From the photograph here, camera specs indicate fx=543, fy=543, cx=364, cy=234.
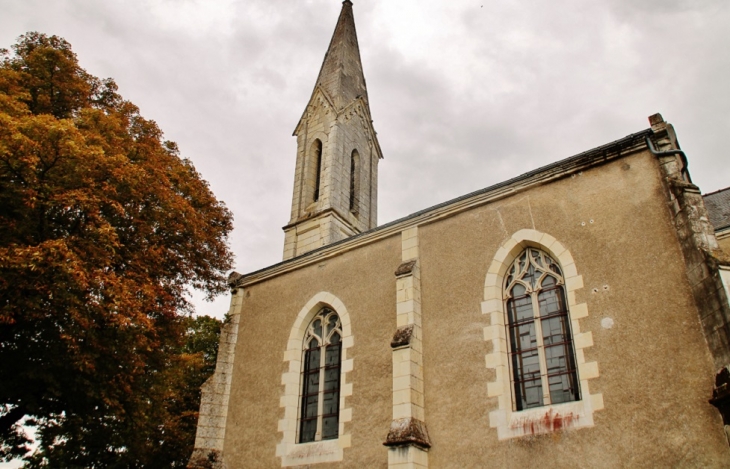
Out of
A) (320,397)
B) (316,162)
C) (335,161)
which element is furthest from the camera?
(316,162)

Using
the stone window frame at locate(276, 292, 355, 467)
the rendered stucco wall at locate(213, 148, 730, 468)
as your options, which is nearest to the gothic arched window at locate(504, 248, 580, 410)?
the rendered stucco wall at locate(213, 148, 730, 468)

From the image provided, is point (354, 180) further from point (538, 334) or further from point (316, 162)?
point (538, 334)

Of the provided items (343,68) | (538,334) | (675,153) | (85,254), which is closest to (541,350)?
(538,334)

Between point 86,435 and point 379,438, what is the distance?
7913 mm

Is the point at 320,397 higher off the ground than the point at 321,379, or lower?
lower

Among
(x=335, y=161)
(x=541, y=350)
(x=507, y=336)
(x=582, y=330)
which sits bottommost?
(x=541, y=350)

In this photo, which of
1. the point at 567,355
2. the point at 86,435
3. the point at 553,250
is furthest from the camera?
the point at 86,435

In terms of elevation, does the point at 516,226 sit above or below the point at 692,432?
above

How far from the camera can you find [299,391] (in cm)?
1180

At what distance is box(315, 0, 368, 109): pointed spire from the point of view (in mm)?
21984

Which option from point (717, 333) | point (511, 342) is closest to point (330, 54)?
point (511, 342)

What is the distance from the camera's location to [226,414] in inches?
492

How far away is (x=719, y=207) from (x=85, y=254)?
45.2ft

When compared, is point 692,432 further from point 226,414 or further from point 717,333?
point 226,414
